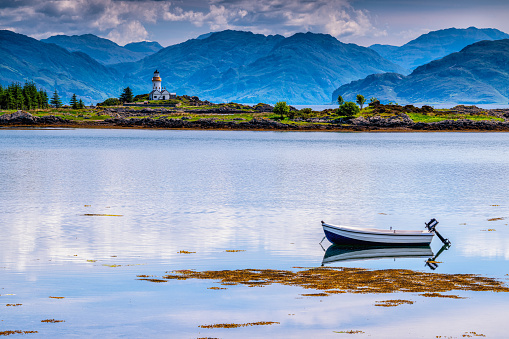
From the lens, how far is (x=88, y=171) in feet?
297

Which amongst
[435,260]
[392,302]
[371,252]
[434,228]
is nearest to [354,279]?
[392,302]

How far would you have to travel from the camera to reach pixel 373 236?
3800 cm

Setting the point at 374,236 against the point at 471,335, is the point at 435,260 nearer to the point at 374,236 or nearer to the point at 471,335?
the point at 374,236

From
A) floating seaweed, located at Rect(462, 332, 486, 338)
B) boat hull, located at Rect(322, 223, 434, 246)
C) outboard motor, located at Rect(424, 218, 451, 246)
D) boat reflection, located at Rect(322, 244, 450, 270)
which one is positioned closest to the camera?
floating seaweed, located at Rect(462, 332, 486, 338)

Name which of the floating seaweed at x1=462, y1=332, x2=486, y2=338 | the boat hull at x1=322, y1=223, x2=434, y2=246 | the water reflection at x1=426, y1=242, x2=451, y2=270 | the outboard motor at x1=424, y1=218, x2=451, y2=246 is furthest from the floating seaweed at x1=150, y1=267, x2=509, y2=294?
the outboard motor at x1=424, y1=218, x2=451, y2=246

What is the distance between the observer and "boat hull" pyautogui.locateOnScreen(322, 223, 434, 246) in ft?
124

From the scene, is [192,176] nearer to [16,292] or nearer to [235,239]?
[235,239]

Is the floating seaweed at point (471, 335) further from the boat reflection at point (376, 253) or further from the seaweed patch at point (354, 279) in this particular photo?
the boat reflection at point (376, 253)

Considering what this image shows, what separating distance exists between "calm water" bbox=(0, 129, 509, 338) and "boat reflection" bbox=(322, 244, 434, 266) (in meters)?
0.65

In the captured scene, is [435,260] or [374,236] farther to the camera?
[374,236]

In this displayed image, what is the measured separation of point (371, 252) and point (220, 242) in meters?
9.86

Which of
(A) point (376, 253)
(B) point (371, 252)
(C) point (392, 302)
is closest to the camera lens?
(C) point (392, 302)

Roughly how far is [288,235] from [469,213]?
64.5 feet

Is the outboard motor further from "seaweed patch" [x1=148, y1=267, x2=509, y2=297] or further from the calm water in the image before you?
"seaweed patch" [x1=148, y1=267, x2=509, y2=297]
